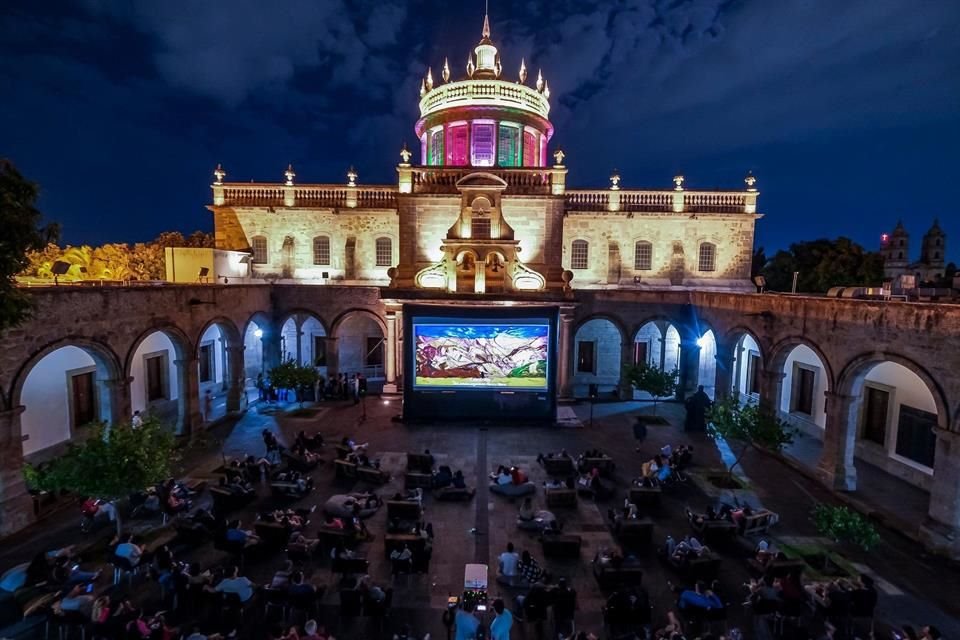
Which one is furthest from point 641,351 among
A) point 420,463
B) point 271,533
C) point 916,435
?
point 271,533

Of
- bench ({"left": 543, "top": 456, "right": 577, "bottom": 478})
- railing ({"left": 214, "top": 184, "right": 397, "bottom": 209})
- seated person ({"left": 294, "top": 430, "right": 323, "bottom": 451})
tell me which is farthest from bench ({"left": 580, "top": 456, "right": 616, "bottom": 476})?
railing ({"left": 214, "top": 184, "right": 397, "bottom": 209})

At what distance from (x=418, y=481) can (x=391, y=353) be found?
34.6 ft

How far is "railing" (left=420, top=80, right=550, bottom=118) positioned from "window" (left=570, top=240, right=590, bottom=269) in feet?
31.4

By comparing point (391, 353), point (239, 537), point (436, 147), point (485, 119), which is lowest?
point (239, 537)

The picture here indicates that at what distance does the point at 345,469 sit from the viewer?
13.7m

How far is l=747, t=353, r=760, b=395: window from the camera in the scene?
22094mm

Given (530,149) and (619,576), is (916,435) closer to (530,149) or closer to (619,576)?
(619,576)

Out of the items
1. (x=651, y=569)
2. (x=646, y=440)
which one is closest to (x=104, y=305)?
(x=651, y=569)

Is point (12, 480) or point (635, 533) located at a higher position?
point (12, 480)

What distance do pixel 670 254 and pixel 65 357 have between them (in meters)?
27.5

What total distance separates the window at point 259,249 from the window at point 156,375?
914 cm

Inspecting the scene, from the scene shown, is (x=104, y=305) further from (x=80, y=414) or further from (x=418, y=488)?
(x=418, y=488)

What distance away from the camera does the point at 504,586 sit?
9133 millimetres

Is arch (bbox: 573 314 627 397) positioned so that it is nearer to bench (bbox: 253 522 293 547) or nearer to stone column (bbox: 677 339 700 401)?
stone column (bbox: 677 339 700 401)
